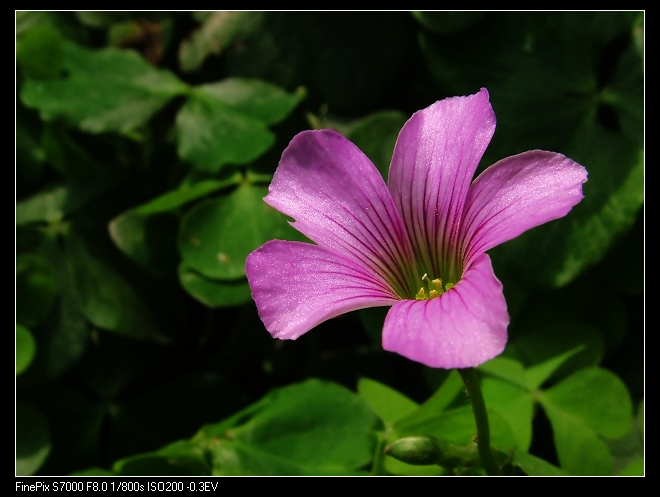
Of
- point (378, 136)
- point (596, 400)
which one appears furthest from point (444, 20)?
point (596, 400)

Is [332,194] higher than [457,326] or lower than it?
higher

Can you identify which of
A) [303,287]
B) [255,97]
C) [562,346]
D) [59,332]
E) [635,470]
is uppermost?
[255,97]

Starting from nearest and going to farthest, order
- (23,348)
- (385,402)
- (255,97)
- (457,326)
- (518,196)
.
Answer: (457,326) < (518,196) < (385,402) < (23,348) < (255,97)

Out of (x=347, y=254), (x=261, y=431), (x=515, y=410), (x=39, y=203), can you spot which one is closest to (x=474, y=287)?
(x=347, y=254)

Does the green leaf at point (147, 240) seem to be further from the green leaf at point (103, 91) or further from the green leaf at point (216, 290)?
the green leaf at point (103, 91)

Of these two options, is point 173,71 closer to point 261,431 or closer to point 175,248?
point 175,248

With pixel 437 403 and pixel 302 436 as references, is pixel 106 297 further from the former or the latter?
pixel 437 403

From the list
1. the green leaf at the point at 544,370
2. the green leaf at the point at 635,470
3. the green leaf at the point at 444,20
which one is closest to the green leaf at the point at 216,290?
the green leaf at the point at 544,370
